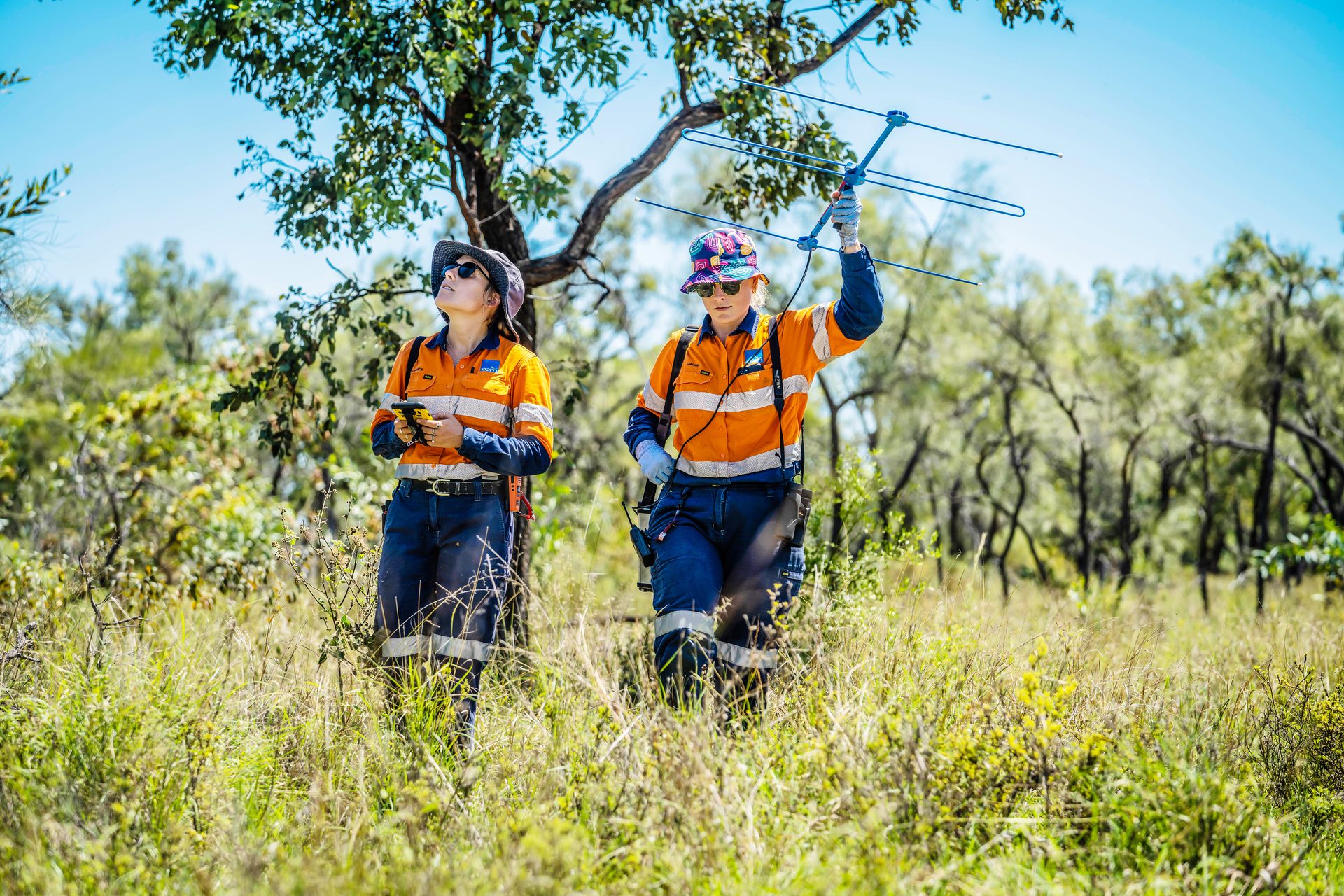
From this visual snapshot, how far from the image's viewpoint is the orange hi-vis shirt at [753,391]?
12.1 feet

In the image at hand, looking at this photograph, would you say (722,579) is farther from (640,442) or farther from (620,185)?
(620,185)

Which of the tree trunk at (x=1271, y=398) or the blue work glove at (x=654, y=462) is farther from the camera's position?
the tree trunk at (x=1271, y=398)

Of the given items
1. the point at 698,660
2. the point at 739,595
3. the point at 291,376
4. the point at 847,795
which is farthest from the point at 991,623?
the point at 291,376

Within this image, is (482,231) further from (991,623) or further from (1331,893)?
(1331,893)

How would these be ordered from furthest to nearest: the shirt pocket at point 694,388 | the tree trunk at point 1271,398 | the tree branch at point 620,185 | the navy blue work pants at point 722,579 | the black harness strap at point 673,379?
the tree trunk at point 1271,398 → the tree branch at point 620,185 → the black harness strap at point 673,379 → the shirt pocket at point 694,388 → the navy blue work pants at point 722,579

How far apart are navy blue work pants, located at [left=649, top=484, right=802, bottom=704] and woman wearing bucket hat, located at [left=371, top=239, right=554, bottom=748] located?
628 mm

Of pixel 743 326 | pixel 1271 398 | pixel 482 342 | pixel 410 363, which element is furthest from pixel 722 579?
pixel 1271 398

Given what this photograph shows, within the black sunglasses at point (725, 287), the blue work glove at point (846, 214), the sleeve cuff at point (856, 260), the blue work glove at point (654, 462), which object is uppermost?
the blue work glove at point (846, 214)

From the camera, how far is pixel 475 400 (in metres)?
3.68

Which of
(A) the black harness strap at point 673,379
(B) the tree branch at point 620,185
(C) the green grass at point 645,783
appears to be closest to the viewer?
(C) the green grass at point 645,783

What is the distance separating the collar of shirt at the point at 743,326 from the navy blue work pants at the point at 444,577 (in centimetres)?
87

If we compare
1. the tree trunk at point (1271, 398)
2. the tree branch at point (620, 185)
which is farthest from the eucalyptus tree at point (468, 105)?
the tree trunk at point (1271, 398)

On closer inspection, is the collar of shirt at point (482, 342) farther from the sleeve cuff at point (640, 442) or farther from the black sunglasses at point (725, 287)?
the black sunglasses at point (725, 287)

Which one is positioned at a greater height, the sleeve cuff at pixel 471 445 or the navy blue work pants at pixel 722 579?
the sleeve cuff at pixel 471 445
